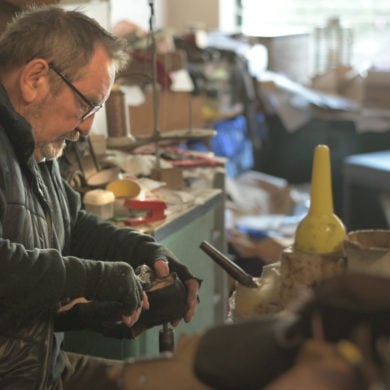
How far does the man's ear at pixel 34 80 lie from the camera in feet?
5.77

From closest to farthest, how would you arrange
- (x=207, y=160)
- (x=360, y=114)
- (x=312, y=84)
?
1. (x=207, y=160)
2. (x=360, y=114)
3. (x=312, y=84)

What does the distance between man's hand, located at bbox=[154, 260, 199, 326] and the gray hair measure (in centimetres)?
52

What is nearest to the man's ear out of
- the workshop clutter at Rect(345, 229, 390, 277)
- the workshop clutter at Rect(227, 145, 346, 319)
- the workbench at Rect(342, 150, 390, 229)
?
the workshop clutter at Rect(227, 145, 346, 319)

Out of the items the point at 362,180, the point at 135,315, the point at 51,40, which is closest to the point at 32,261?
the point at 135,315

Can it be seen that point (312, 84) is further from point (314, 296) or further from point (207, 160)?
point (314, 296)

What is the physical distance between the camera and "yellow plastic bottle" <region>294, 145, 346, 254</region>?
1.58 metres

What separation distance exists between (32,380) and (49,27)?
0.81 metres

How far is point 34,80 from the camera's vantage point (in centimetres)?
177

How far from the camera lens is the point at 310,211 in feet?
5.31

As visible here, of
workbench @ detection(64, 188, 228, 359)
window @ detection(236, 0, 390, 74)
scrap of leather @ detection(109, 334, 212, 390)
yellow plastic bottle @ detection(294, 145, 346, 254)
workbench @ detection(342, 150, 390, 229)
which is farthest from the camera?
window @ detection(236, 0, 390, 74)

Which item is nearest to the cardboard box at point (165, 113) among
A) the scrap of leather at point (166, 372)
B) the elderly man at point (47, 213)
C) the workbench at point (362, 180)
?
the workbench at point (362, 180)

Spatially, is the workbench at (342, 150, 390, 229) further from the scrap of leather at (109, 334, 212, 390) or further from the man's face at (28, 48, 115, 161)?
the scrap of leather at (109, 334, 212, 390)

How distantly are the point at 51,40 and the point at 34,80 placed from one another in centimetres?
10

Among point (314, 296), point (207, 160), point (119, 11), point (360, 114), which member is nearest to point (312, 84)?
point (360, 114)
